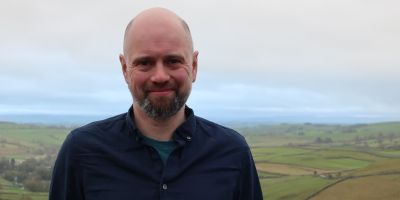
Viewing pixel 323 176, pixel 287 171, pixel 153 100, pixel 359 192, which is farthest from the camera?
pixel 287 171

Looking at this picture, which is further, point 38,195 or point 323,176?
point 323,176

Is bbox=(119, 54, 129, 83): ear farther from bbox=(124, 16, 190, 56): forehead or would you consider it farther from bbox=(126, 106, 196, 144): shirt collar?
bbox=(126, 106, 196, 144): shirt collar

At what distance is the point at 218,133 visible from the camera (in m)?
3.88

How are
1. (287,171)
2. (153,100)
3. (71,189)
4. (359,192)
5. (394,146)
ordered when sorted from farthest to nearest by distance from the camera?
(394,146) < (287,171) < (359,192) < (71,189) < (153,100)

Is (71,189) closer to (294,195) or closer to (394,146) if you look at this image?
(294,195)

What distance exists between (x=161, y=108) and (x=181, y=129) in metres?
0.28

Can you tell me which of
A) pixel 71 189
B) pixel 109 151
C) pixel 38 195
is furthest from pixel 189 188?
pixel 38 195

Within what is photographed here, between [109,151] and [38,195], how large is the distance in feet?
152

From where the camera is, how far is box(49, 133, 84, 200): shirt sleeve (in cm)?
358

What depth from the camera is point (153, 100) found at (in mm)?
Result: 3369

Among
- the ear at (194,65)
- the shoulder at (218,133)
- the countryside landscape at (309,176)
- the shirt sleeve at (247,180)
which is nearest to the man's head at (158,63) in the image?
the ear at (194,65)

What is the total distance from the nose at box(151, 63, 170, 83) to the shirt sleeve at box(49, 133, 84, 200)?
0.87 metres

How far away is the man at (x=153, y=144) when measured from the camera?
3361 millimetres

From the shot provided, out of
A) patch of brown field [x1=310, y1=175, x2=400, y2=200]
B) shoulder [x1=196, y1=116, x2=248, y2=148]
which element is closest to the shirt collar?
shoulder [x1=196, y1=116, x2=248, y2=148]
